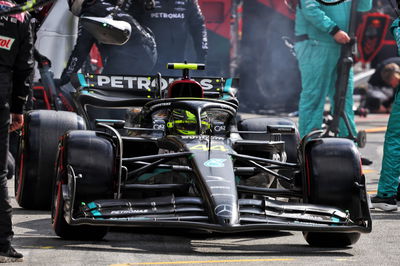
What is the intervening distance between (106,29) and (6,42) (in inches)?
169

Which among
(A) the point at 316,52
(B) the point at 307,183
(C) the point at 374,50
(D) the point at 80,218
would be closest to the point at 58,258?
(D) the point at 80,218

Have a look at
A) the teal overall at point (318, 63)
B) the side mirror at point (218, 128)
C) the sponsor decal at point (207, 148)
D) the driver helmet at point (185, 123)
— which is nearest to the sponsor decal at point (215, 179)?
the sponsor decal at point (207, 148)

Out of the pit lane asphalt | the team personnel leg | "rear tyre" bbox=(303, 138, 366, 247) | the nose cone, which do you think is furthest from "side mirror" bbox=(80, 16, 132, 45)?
the nose cone

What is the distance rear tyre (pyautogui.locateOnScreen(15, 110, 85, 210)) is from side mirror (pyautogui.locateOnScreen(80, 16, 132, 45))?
6.44 feet

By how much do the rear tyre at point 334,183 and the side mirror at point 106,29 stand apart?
374cm

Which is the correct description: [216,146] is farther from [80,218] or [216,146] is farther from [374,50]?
[374,50]

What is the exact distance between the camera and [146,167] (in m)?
7.70

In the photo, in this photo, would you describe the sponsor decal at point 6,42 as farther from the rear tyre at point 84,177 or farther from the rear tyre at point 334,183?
the rear tyre at point 334,183

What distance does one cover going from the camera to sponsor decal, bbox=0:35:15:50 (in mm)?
6527

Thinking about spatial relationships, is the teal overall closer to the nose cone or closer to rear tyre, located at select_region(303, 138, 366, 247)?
rear tyre, located at select_region(303, 138, 366, 247)

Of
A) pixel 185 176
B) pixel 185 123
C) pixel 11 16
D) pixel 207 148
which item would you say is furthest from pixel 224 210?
pixel 11 16

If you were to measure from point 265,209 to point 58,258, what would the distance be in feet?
4.54

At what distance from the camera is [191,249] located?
7117 mm

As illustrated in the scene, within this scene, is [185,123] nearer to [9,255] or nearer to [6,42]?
[6,42]
